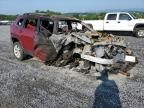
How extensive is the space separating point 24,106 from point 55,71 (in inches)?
129

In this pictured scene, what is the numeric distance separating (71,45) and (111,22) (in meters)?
12.6

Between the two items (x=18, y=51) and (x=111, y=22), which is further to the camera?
(x=111, y=22)

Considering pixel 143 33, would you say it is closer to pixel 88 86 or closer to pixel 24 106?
pixel 88 86

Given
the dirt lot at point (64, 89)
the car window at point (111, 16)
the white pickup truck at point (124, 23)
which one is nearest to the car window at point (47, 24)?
the dirt lot at point (64, 89)

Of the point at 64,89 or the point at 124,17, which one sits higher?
the point at 124,17

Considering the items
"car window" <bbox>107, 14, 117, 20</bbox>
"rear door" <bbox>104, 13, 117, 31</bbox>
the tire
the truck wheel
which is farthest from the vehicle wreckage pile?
"car window" <bbox>107, 14, 117, 20</bbox>

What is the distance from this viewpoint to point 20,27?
11.4 meters

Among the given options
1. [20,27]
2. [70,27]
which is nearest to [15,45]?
[20,27]

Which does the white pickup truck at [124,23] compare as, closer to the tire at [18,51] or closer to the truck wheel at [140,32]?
the truck wheel at [140,32]

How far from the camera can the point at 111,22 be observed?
71.5ft

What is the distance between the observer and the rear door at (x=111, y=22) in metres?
21.7

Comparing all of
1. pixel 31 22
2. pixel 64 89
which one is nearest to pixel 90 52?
pixel 64 89

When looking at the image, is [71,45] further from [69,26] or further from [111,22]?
[111,22]

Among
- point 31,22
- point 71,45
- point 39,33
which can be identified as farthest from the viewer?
point 31,22
